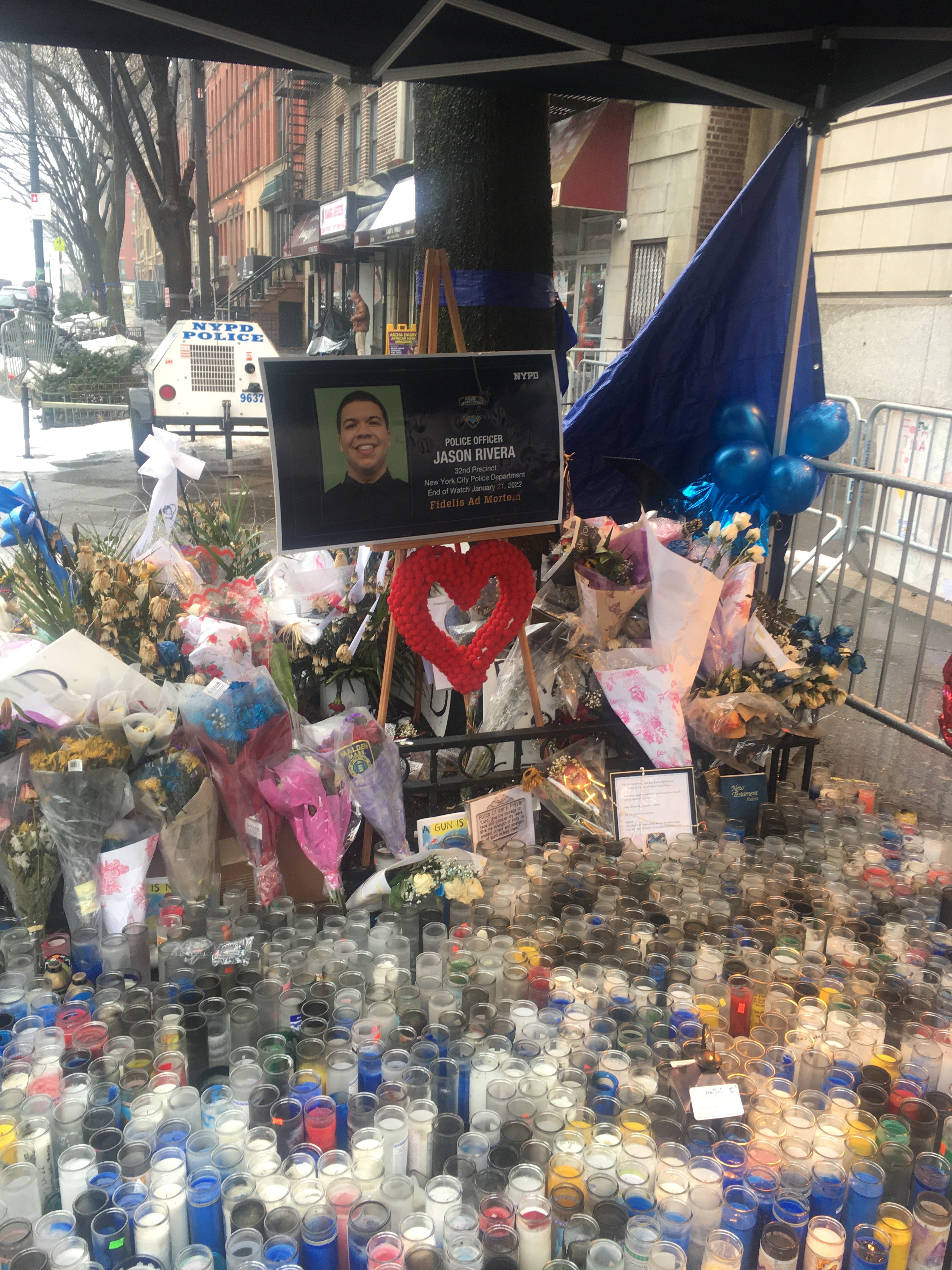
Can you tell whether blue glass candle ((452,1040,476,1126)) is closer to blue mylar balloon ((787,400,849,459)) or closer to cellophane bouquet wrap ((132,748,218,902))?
cellophane bouquet wrap ((132,748,218,902))

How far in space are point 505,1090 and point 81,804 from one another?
4.17 ft

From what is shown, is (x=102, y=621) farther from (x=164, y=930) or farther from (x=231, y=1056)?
(x=231, y=1056)

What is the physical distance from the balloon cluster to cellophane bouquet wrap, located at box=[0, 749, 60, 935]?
304cm

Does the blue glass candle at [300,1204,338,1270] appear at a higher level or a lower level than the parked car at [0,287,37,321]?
lower

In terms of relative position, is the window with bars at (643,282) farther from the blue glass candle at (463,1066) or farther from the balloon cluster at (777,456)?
the blue glass candle at (463,1066)

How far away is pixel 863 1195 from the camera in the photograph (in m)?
1.64

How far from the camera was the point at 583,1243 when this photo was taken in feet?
4.98

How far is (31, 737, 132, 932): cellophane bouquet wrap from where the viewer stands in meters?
2.38

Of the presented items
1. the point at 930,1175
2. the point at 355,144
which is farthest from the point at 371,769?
the point at 355,144

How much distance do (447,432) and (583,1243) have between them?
2.13m

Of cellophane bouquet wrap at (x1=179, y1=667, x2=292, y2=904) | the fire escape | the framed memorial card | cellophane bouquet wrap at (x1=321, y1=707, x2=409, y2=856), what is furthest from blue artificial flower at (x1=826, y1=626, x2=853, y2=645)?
the fire escape

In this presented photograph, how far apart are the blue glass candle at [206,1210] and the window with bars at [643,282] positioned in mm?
12862

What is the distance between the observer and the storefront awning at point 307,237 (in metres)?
21.9

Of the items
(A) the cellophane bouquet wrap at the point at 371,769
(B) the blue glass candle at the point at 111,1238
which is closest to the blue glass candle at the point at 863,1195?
(B) the blue glass candle at the point at 111,1238
